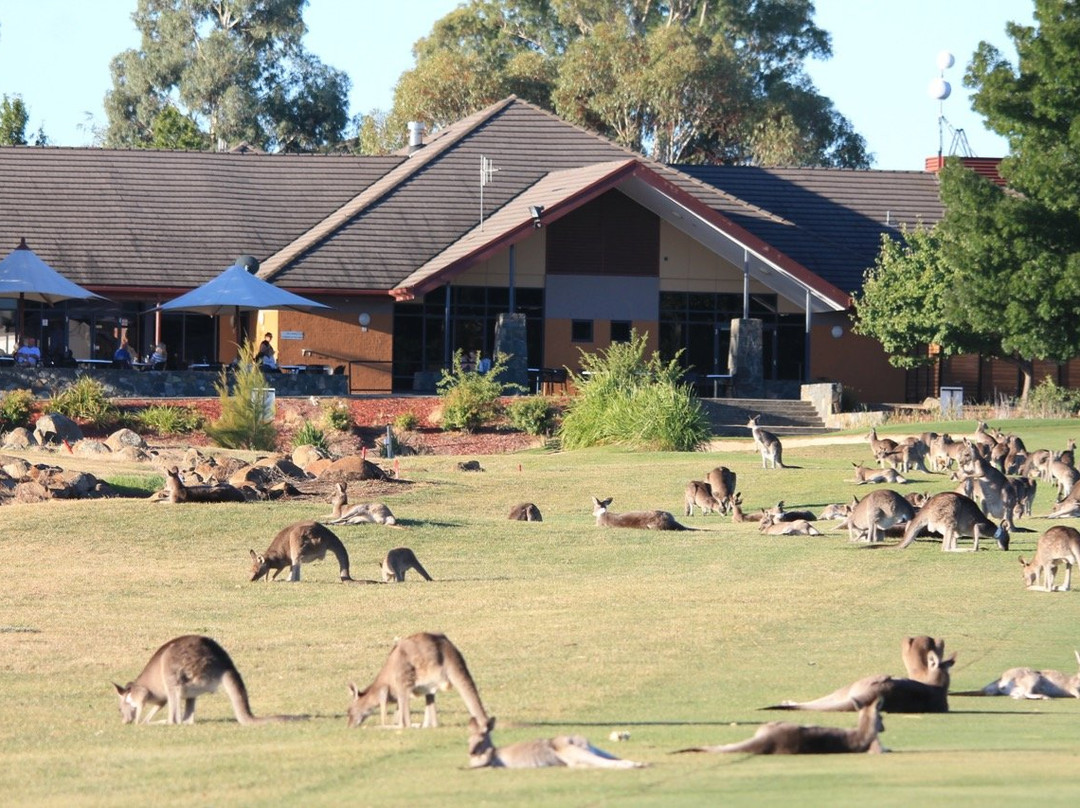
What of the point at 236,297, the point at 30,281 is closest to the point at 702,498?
the point at 236,297

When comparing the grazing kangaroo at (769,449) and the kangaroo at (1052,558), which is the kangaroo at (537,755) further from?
the grazing kangaroo at (769,449)

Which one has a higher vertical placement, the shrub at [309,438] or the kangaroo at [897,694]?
the shrub at [309,438]

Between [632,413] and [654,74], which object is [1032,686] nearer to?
[632,413]

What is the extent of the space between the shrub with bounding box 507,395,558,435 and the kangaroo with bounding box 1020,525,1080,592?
22745mm

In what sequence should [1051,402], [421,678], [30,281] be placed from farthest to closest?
1. [1051,402]
2. [30,281]
3. [421,678]

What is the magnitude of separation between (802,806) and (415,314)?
42.9m

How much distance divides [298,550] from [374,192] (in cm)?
3539

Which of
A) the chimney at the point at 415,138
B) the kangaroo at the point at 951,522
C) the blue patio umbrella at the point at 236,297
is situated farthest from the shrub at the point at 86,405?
the kangaroo at the point at 951,522

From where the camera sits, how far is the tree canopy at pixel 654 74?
7656 centimetres

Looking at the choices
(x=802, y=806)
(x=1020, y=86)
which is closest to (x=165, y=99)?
(x=1020, y=86)

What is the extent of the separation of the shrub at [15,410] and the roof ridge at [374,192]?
10.9 metres

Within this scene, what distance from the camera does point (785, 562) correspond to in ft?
69.6

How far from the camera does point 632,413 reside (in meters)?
38.8

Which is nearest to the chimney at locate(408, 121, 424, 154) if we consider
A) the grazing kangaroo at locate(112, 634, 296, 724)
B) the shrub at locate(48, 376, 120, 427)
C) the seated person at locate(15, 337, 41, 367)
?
the seated person at locate(15, 337, 41, 367)
